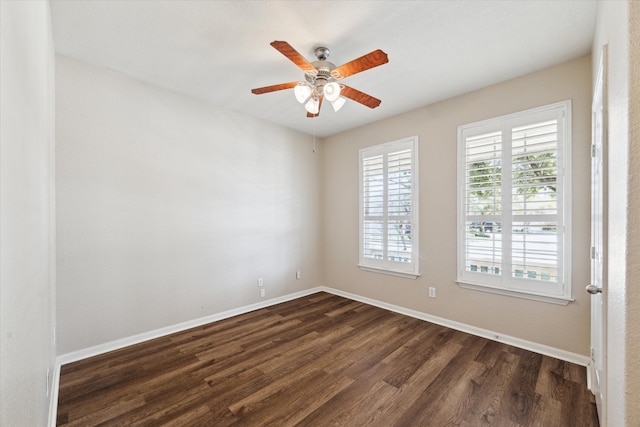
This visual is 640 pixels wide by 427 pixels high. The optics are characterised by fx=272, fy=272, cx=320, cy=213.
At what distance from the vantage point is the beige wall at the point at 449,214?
2.49 metres

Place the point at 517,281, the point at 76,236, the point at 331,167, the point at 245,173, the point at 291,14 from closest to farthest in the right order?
the point at 291,14 → the point at 76,236 → the point at 517,281 → the point at 245,173 → the point at 331,167

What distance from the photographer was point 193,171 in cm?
332

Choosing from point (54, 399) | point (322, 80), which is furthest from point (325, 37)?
point (54, 399)

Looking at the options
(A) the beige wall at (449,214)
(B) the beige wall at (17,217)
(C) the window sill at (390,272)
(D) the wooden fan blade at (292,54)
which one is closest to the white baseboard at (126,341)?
(B) the beige wall at (17,217)

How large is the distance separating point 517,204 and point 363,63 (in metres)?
2.14

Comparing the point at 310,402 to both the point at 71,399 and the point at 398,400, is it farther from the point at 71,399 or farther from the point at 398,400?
the point at 71,399

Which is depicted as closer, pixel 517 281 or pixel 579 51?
pixel 579 51

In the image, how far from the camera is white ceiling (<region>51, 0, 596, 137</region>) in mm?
1946

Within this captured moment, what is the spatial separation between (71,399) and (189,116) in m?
2.86

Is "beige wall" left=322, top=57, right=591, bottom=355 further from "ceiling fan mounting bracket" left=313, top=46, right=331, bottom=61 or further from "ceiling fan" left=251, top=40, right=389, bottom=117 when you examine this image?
"ceiling fan mounting bracket" left=313, top=46, right=331, bottom=61

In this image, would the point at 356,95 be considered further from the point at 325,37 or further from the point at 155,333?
the point at 155,333

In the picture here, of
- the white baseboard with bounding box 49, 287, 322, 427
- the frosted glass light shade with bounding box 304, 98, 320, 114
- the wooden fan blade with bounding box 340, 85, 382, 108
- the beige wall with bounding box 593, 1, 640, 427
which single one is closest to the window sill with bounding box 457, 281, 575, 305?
the beige wall with bounding box 593, 1, 640, 427

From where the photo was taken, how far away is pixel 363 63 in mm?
1952

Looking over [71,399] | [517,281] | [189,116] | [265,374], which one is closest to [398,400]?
[265,374]
